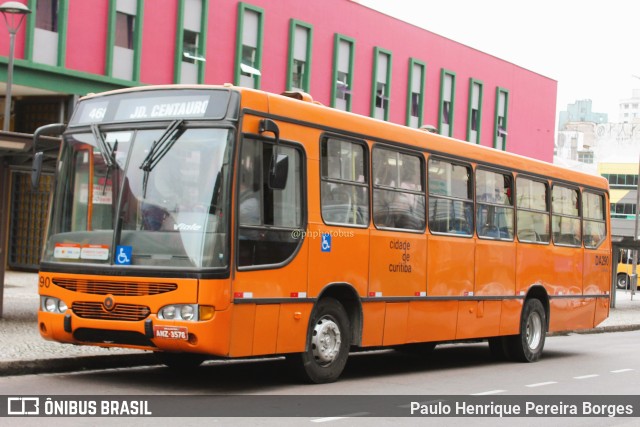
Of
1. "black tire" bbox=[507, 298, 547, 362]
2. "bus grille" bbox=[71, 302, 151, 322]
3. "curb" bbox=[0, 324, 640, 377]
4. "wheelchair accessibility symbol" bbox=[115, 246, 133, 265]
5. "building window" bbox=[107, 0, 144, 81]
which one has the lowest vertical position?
"curb" bbox=[0, 324, 640, 377]

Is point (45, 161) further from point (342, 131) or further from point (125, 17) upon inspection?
point (125, 17)

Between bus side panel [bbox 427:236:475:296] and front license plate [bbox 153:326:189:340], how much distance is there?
4.66 m

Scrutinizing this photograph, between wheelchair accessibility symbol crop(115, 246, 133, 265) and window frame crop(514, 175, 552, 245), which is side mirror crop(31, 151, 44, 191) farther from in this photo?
window frame crop(514, 175, 552, 245)

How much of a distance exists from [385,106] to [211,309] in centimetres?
3344

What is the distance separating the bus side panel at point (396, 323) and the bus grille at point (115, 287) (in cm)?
357

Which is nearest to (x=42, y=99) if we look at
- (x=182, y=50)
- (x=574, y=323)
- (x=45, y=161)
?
(x=182, y=50)

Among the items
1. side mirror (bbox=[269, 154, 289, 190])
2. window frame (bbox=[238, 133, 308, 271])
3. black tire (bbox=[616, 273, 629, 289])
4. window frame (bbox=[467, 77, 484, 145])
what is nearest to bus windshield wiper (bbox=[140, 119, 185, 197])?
window frame (bbox=[238, 133, 308, 271])

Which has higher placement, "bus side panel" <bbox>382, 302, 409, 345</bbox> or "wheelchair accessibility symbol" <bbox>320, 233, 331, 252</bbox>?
"wheelchair accessibility symbol" <bbox>320, 233, 331, 252</bbox>

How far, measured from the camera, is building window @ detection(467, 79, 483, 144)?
49.1m

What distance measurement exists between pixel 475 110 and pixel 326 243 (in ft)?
128

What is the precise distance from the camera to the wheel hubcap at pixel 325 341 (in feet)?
38.7

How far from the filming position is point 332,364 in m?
12.0

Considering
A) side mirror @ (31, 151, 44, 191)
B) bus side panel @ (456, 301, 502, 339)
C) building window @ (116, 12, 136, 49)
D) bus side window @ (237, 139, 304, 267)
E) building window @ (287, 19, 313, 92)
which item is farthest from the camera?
building window @ (287, 19, 313, 92)
